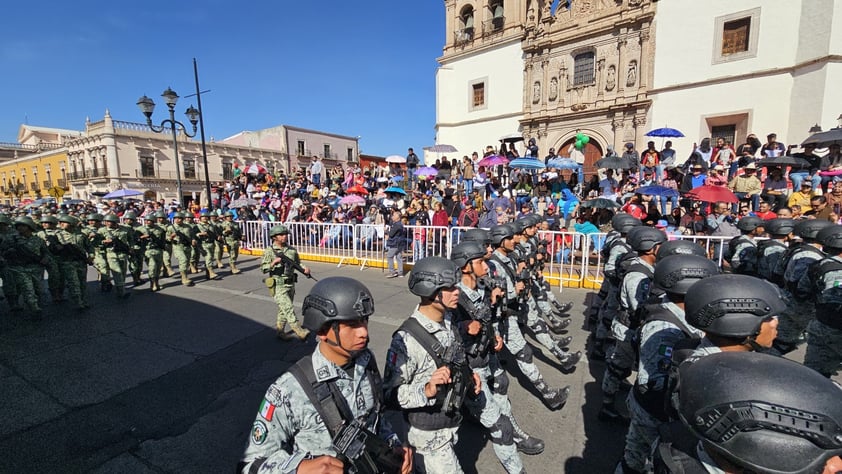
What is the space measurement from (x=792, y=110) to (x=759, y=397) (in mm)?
21168

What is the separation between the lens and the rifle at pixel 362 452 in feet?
5.15

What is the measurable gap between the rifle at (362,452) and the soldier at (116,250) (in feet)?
30.2

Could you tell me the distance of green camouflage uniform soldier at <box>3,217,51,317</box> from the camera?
6.98 m

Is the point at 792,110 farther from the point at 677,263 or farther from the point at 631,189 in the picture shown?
the point at 677,263

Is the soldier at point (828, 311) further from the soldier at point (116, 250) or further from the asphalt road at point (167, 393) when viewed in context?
the soldier at point (116, 250)

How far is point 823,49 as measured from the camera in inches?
548

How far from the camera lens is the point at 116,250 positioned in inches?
330

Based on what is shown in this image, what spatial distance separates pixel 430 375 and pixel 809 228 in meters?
5.57

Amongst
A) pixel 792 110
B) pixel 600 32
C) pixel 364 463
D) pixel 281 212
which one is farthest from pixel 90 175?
pixel 792 110

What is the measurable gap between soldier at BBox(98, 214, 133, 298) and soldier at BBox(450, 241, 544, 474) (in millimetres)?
8616

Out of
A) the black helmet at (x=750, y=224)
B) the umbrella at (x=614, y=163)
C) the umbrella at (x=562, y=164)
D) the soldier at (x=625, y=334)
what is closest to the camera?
the soldier at (x=625, y=334)

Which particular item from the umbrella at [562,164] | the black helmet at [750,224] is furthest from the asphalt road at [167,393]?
the umbrella at [562,164]

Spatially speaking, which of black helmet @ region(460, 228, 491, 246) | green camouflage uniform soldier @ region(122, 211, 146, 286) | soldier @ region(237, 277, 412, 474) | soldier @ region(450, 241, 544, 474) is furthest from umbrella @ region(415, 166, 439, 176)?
soldier @ region(237, 277, 412, 474)

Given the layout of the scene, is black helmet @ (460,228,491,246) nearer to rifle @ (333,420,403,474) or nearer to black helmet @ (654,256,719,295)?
black helmet @ (654,256,719,295)
